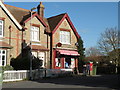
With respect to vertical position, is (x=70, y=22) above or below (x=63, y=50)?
above

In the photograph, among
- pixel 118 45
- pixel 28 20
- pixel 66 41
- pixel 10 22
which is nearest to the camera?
pixel 10 22

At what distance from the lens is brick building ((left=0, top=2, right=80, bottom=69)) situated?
80.4 feet

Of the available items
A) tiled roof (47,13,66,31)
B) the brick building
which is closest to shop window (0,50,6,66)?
the brick building

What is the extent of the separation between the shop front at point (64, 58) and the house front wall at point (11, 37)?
18.8 feet

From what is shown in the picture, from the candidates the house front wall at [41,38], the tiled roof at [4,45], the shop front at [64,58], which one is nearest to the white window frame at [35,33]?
the house front wall at [41,38]

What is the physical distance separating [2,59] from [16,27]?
14.7 feet

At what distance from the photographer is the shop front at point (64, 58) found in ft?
94.6

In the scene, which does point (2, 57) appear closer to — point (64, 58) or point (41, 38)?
point (41, 38)

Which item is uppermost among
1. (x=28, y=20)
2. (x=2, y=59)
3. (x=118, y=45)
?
(x=28, y=20)

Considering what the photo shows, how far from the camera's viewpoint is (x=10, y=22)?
25.1 meters

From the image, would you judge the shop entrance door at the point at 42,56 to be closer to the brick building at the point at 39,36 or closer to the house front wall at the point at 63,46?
the brick building at the point at 39,36

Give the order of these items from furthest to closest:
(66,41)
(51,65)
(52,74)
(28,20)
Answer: (66,41)
(51,65)
(28,20)
(52,74)

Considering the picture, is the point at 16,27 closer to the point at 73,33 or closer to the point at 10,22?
the point at 10,22

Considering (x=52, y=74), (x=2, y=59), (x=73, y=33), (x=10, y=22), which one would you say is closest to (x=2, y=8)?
(x=10, y=22)
